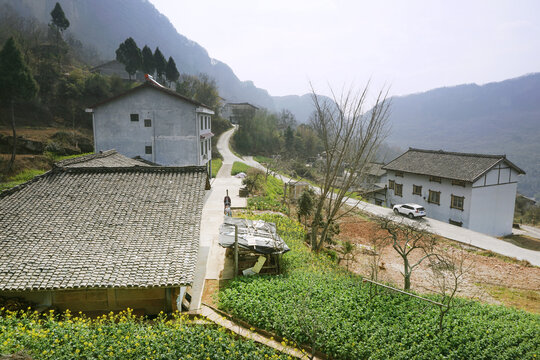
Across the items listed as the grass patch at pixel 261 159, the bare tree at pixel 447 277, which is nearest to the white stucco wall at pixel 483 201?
the bare tree at pixel 447 277

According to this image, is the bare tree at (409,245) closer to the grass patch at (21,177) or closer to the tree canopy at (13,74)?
the grass patch at (21,177)

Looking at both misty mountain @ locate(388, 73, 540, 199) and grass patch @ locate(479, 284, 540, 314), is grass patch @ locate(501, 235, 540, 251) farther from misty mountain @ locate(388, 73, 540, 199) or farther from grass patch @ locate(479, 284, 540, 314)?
misty mountain @ locate(388, 73, 540, 199)

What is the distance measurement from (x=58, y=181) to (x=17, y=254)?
→ 3.84 metres

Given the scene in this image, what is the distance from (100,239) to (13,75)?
25419mm

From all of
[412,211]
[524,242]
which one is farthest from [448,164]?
[524,242]

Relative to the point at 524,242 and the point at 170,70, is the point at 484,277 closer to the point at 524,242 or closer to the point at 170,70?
the point at 524,242

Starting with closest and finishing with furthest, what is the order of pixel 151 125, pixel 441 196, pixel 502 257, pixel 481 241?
pixel 502 257 < pixel 481 241 < pixel 151 125 < pixel 441 196

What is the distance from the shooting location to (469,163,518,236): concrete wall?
26.2m

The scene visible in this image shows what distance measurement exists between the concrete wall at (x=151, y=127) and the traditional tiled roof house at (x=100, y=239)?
41.8 ft

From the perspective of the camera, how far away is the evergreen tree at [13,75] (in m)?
25.3

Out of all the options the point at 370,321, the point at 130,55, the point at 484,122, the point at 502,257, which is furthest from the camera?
the point at 484,122

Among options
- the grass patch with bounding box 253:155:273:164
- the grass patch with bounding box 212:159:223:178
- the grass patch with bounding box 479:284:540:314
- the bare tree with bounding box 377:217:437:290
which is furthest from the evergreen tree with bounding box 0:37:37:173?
the grass patch with bounding box 479:284:540:314

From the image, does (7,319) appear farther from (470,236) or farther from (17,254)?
(470,236)

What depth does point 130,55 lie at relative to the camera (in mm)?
43969
